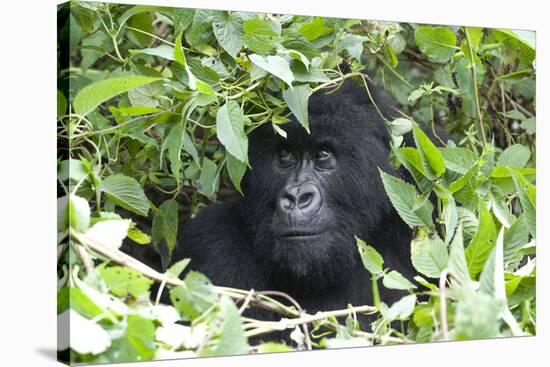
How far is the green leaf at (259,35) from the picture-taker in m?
3.35

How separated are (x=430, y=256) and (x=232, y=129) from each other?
0.88m

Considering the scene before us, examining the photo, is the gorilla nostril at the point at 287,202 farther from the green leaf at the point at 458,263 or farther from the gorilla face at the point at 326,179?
the green leaf at the point at 458,263

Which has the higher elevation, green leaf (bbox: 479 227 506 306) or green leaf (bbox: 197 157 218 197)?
green leaf (bbox: 197 157 218 197)

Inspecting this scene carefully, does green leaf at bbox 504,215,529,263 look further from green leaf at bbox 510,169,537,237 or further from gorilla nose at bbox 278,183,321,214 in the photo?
gorilla nose at bbox 278,183,321,214

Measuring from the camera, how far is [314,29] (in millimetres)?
3527

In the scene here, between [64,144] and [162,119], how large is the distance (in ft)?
1.33

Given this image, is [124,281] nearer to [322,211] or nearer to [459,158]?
[322,211]

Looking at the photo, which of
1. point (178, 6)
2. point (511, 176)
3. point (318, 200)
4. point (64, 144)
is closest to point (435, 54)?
point (511, 176)

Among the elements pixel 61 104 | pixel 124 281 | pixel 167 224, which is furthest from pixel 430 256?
pixel 61 104

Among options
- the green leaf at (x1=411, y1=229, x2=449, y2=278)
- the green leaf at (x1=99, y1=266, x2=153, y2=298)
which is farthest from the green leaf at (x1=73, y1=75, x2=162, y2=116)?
the green leaf at (x1=411, y1=229, x2=449, y2=278)

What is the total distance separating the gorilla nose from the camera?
3592 mm

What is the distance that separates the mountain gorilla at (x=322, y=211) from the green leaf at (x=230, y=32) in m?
0.48

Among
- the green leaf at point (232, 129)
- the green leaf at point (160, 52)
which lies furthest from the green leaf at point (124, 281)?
the green leaf at point (160, 52)

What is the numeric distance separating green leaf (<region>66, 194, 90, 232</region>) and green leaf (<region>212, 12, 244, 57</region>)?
83 cm
